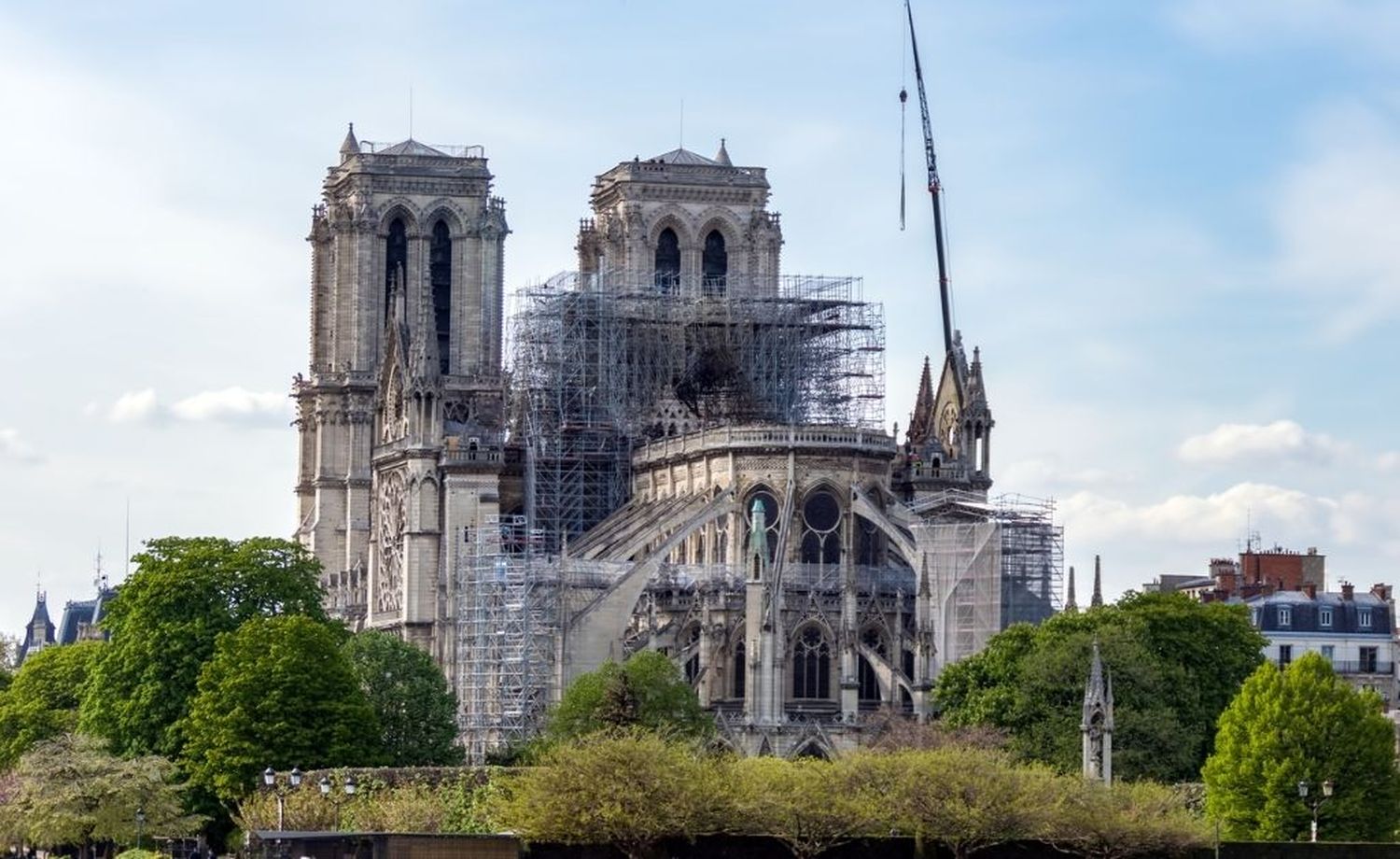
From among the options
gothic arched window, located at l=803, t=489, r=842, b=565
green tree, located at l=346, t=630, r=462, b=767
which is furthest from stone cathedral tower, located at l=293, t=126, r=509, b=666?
green tree, located at l=346, t=630, r=462, b=767

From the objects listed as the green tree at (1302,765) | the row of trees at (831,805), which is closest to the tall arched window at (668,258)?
the green tree at (1302,765)

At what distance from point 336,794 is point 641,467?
135 feet

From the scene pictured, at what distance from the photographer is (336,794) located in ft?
317

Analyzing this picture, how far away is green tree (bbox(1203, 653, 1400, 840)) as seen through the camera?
97.4 meters

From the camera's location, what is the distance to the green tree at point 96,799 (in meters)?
104

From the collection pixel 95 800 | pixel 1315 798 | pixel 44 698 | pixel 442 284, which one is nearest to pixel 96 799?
pixel 95 800

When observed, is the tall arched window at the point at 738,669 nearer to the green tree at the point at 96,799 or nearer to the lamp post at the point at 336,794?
the green tree at the point at 96,799

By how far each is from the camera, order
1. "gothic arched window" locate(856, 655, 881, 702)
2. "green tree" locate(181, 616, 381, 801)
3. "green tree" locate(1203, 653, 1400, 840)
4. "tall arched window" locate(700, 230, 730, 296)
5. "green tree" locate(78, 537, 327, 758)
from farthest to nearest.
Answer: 1. "tall arched window" locate(700, 230, 730, 296)
2. "gothic arched window" locate(856, 655, 881, 702)
3. "green tree" locate(78, 537, 327, 758)
4. "green tree" locate(181, 616, 381, 801)
5. "green tree" locate(1203, 653, 1400, 840)

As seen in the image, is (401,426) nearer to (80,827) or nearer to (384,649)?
(384,649)

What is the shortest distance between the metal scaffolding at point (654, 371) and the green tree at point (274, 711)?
27.0 m

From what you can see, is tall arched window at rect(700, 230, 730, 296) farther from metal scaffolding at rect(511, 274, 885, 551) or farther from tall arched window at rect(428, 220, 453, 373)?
tall arched window at rect(428, 220, 453, 373)

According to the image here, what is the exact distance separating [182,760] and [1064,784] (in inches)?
1180

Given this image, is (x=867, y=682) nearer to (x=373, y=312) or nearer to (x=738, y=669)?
(x=738, y=669)

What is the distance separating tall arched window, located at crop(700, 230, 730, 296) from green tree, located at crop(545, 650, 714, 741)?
31259mm
